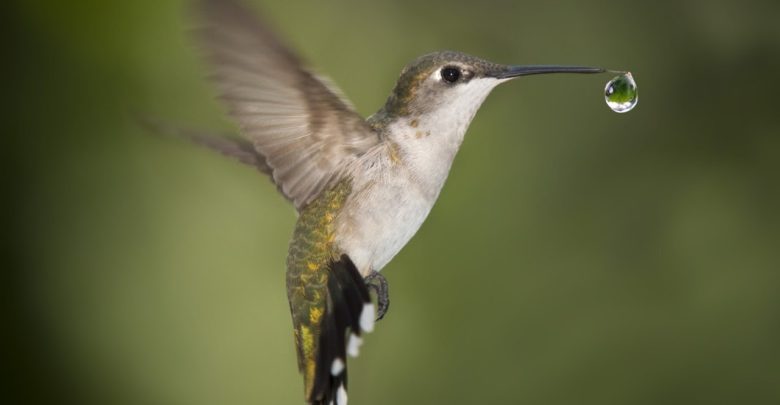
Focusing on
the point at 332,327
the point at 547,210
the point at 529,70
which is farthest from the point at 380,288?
Answer: the point at 547,210

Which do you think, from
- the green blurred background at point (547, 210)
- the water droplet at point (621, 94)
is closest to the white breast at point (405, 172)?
the water droplet at point (621, 94)

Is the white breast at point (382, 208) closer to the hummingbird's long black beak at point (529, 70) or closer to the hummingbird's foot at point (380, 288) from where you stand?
the hummingbird's foot at point (380, 288)

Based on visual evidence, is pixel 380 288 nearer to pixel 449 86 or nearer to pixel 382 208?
pixel 382 208

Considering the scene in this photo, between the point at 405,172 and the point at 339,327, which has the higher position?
the point at 405,172

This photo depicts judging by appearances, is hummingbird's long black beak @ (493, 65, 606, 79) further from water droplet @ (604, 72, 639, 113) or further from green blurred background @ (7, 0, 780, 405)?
green blurred background @ (7, 0, 780, 405)

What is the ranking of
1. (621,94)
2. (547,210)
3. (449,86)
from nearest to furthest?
(621,94) → (449,86) → (547,210)

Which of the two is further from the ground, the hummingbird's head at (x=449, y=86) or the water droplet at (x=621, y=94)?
the hummingbird's head at (x=449, y=86)

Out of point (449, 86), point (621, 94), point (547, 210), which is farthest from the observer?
point (547, 210)
